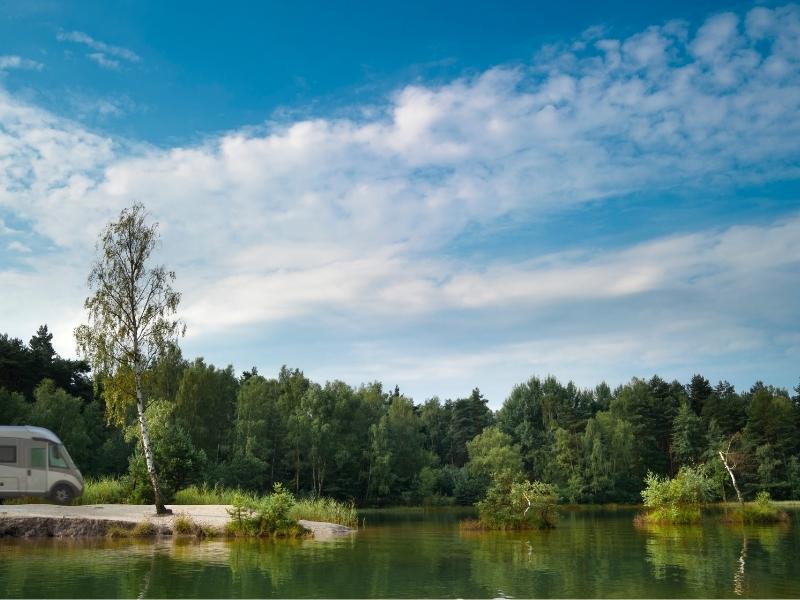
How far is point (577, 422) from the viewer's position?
91.6 m

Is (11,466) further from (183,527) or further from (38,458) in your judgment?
(183,527)

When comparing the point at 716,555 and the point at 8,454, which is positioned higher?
the point at 8,454

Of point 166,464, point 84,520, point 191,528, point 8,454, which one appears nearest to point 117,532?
point 84,520

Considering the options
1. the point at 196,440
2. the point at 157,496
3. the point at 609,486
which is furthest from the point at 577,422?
the point at 157,496

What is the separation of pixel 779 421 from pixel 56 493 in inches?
3211

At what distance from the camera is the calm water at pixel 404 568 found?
14883mm

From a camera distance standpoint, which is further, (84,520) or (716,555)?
(84,520)

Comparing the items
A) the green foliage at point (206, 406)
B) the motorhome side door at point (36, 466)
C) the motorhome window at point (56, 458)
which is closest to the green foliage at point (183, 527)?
the motorhome window at point (56, 458)

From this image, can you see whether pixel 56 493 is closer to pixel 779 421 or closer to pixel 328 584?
pixel 328 584

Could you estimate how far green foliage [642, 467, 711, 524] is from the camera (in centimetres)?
3938

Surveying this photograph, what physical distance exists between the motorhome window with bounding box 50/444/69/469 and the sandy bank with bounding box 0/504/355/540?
180 centimetres

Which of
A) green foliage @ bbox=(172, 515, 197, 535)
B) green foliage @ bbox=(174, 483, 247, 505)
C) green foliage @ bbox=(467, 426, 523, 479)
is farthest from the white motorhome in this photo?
green foliage @ bbox=(467, 426, 523, 479)

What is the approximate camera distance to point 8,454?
29062 mm

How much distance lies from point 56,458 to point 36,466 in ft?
2.96
